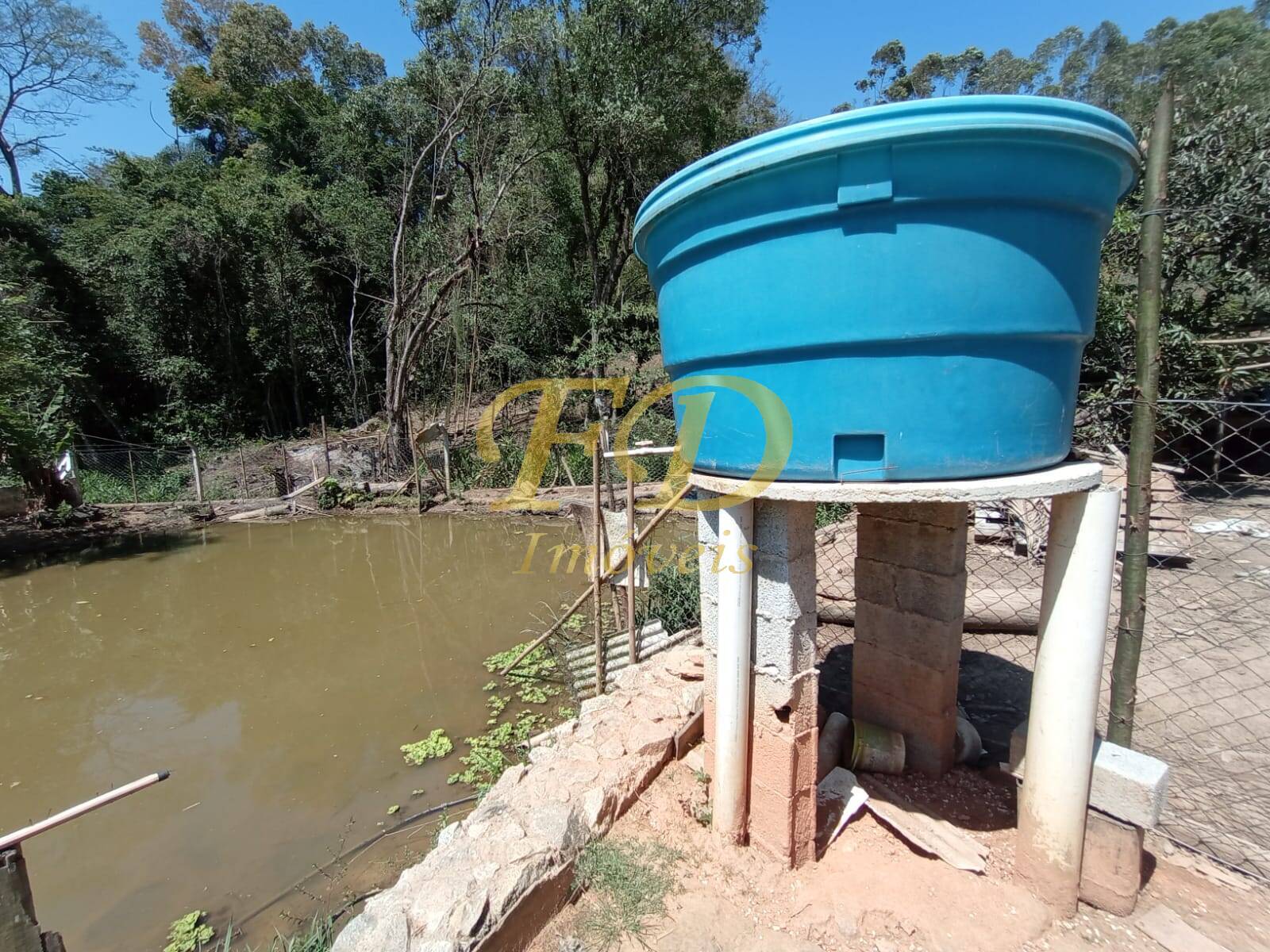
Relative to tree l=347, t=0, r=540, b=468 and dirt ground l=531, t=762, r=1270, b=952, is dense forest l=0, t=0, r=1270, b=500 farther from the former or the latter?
dirt ground l=531, t=762, r=1270, b=952

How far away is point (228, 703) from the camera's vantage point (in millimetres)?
5137

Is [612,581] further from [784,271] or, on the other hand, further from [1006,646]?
[784,271]

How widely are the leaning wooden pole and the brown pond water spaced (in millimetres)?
3801

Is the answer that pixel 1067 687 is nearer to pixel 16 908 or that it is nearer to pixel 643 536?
pixel 643 536

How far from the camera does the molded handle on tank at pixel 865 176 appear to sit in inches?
51.3

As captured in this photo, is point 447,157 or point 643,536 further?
point 447,157

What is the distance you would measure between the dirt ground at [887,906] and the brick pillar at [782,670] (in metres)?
0.14

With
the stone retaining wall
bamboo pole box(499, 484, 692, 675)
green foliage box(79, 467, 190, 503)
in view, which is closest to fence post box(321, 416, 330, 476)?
green foliage box(79, 467, 190, 503)

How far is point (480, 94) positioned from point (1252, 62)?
15.3 m

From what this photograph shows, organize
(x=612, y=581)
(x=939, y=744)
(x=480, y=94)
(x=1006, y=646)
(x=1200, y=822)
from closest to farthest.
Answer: (x=1200, y=822), (x=939, y=744), (x=1006, y=646), (x=612, y=581), (x=480, y=94)

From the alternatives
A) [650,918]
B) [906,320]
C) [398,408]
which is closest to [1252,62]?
[906,320]

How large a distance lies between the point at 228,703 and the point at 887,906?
5536 millimetres

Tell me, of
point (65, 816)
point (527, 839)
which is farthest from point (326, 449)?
point (527, 839)

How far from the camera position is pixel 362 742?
4.41 metres
